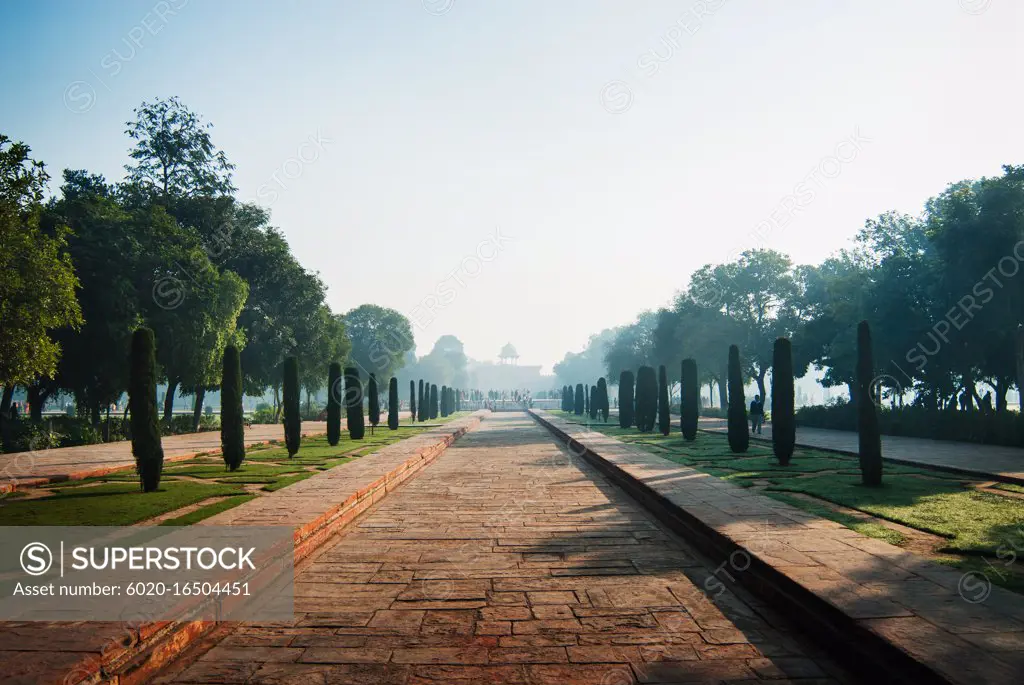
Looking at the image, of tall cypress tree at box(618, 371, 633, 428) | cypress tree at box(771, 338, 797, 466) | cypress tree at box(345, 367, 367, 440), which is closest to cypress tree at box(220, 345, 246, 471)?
cypress tree at box(345, 367, 367, 440)

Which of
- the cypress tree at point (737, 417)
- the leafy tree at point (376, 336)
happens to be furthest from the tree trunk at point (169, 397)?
the leafy tree at point (376, 336)

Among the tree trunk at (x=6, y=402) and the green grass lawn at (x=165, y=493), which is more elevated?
the tree trunk at (x=6, y=402)

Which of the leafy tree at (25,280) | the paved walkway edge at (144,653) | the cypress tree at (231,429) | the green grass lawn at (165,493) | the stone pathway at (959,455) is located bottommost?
the stone pathway at (959,455)

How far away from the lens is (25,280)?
17.4 m

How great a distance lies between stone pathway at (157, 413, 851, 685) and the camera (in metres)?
3.95

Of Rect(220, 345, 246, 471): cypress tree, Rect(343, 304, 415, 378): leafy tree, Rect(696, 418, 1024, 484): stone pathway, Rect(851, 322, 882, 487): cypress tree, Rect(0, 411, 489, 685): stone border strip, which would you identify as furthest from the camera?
Rect(343, 304, 415, 378): leafy tree

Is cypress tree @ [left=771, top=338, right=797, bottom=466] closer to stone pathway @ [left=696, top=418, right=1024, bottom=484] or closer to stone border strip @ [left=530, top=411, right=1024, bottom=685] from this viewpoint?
stone pathway @ [left=696, top=418, right=1024, bottom=484]

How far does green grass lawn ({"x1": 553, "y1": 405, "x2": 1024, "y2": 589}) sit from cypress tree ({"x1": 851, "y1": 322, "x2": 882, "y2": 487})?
0.96 feet

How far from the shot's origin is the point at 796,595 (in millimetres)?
4969

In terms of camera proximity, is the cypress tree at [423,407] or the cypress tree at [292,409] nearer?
the cypress tree at [292,409]

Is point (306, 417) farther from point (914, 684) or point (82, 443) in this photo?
point (914, 684)

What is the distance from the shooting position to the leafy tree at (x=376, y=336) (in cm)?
7462

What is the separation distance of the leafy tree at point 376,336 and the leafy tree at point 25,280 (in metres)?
54.9

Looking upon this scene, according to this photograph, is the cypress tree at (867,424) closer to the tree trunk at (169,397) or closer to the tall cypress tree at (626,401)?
the tall cypress tree at (626,401)
